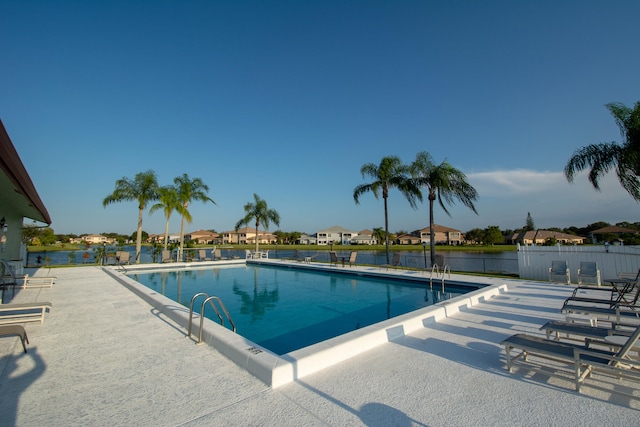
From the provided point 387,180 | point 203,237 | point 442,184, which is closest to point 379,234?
point 203,237

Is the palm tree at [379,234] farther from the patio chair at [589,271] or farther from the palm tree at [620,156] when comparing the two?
the patio chair at [589,271]

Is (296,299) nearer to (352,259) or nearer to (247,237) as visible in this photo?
(352,259)

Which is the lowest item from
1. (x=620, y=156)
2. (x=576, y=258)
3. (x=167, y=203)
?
(x=576, y=258)

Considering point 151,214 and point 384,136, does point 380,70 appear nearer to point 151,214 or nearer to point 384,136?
point 384,136

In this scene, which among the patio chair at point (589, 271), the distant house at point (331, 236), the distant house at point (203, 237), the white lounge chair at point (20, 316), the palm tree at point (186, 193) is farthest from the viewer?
the distant house at point (331, 236)

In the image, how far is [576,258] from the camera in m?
9.80

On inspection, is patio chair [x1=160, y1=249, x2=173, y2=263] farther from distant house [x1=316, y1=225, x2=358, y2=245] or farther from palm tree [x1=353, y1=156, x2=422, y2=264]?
distant house [x1=316, y1=225, x2=358, y2=245]

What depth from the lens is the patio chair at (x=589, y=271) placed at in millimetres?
8859

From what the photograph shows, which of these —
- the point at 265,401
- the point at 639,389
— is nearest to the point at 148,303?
the point at 265,401

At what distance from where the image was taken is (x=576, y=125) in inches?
492

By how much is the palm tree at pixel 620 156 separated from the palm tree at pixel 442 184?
13.8ft

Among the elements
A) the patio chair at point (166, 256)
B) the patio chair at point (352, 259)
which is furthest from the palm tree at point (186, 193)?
the patio chair at point (352, 259)

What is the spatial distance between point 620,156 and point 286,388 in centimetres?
1335

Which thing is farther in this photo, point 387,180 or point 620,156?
point 387,180
